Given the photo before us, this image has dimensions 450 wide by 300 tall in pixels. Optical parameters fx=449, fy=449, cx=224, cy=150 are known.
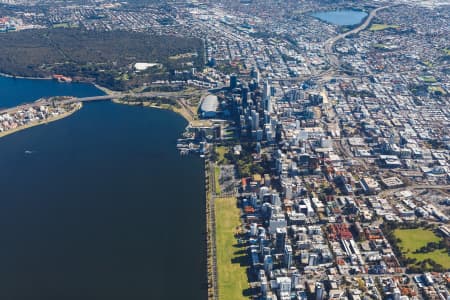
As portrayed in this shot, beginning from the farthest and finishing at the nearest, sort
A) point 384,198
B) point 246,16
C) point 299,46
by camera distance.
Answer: point 246,16
point 299,46
point 384,198

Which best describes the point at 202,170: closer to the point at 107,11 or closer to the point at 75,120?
the point at 75,120

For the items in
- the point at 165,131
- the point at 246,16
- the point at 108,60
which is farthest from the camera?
the point at 246,16

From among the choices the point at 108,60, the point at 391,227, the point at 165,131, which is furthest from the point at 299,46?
the point at 391,227

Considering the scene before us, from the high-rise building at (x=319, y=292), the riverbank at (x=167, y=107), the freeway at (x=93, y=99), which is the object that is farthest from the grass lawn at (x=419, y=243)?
the freeway at (x=93, y=99)

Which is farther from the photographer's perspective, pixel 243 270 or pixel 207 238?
pixel 207 238

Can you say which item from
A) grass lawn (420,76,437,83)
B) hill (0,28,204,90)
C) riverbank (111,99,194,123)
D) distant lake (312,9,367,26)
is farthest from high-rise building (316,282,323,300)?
distant lake (312,9,367,26)

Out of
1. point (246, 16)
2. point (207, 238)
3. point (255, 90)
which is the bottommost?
point (207, 238)

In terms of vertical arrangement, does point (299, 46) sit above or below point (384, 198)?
above
